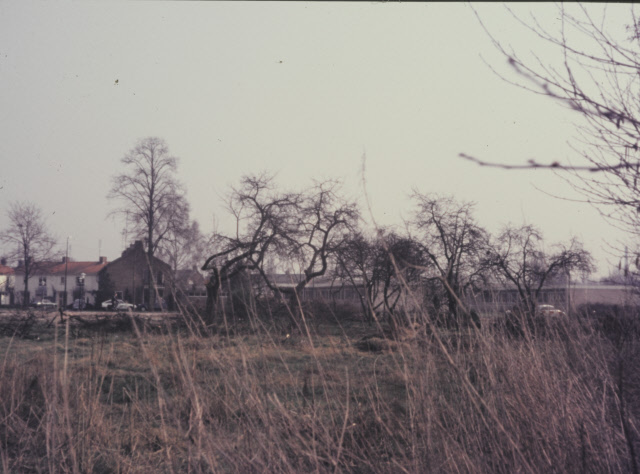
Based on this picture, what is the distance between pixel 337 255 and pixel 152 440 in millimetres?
17903

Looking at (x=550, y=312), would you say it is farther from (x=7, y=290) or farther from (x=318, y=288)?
(x=7, y=290)

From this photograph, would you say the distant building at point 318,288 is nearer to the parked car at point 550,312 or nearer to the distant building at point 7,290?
the parked car at point 550,312

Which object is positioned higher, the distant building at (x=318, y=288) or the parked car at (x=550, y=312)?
the distant building at (x=318, y=288)

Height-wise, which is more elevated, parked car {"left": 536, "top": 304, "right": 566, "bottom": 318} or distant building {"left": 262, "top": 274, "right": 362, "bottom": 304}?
distant building {"left": 262, "top": 274, "right": 362, "bottom": 304}

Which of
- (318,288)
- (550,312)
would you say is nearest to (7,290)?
(318,288)

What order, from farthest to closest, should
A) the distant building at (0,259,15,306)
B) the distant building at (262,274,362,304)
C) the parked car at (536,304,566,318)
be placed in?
1. the distant building at (0,259,15,306)
2. the parked car at (536,304,566,318)
3. the distant building at (262,274,362,304)

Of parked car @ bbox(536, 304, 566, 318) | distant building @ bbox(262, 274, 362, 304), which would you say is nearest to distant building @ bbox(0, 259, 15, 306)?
distant building @ bbox(262, 274, 362, 304)

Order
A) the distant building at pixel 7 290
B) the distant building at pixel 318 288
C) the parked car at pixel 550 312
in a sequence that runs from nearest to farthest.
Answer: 1. the distant building at pixel 318 288
2. the parked car at pixel 550 312
3. the distant building at pixel 7 290

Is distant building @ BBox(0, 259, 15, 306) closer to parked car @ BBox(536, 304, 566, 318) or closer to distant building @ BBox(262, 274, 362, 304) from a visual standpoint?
distant building @ BBox(262, 274, 362, 304)

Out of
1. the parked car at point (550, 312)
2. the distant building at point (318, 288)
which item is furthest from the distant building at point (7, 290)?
the parked car at point (550, 312)

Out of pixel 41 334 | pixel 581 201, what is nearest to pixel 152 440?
pixel 581 201

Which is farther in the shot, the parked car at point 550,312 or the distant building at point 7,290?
the distant building at point 7,290

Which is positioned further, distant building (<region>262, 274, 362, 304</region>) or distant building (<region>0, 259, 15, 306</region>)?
distant building (<region>0, 259, 15, 306</region>)

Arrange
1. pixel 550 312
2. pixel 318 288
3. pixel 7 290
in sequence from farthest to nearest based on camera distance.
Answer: pixel 7 290 → pixel 550 312 → pixel 318 288
